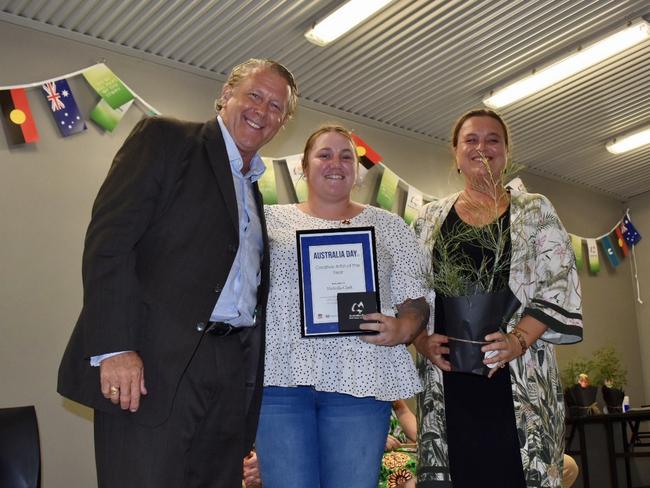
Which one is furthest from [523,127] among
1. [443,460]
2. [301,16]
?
[443,460]

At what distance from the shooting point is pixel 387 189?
238 inches

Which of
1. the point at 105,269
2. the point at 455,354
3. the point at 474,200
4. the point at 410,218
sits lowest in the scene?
the point at 455,354

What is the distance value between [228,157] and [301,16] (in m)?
2.89

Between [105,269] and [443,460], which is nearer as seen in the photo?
[105,269]

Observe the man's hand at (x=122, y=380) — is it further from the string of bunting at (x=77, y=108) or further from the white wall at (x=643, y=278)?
the white wall at (x=643, y=278)

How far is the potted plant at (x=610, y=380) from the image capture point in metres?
6.64

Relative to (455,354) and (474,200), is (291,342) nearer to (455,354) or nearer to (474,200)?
(455,354)

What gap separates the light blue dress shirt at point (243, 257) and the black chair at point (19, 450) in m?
1.52

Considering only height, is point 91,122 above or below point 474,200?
above

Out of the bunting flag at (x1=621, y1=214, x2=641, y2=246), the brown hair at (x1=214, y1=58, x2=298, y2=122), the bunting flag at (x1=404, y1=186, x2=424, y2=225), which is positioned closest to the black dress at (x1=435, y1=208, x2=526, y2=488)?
the brown hair at (x1=214, y1=58, x2=298, y2=122)

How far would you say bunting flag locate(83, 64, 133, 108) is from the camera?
443cm

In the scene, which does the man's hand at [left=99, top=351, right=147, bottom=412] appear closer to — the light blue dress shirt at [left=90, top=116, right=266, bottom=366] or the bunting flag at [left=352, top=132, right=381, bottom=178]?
the light blue dress shirt at [left=90, top=116, right=266, bottom=366]

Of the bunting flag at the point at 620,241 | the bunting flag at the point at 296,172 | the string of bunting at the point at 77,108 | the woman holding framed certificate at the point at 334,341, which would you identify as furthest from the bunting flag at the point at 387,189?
the bunting flag at the point at 620,241

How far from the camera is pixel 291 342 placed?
2.06 m
